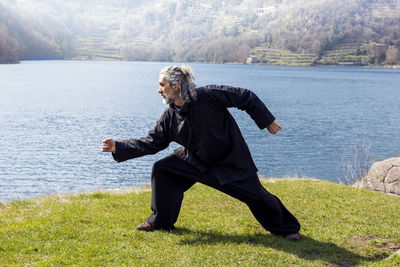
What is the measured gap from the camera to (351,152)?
33.1 meters

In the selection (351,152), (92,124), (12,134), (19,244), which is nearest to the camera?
(19,244)

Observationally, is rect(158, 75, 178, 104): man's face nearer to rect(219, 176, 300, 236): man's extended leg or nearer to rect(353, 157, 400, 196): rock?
rect(219, 176, 300, 236): man's extended leg

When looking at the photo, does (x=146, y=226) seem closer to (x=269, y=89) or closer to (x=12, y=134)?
(x=12, y=134)

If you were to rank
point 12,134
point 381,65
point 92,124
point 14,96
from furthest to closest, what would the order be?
point 381,65
point 14,96
point 92,124
point 12,134

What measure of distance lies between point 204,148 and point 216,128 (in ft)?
1.10

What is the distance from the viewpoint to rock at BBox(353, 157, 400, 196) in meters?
12.6

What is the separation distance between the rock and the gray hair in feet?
29.9

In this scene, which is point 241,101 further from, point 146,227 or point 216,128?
point 146,227

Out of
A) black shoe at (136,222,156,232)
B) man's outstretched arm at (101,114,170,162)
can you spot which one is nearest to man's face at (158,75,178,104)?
man's outstretched arm at (101,114,170,162)

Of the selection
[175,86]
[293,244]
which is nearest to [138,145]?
[175,86]

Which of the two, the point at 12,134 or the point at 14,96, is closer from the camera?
the point at 12,134

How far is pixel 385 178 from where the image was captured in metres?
13.0

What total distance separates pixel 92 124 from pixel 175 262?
131 ft

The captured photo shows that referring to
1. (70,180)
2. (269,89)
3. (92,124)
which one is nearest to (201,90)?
(70,180)
